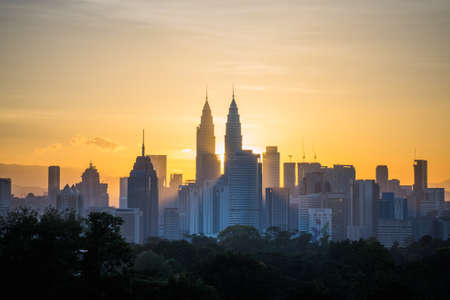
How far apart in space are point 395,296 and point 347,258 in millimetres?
41149

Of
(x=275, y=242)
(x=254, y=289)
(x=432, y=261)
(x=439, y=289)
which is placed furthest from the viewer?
(x=275, y=242)

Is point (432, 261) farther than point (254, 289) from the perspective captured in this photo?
Yes

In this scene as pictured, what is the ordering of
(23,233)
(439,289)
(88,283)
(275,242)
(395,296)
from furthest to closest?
(275,242)
(439,289)
(395,296)
(23,233)
(88,283)

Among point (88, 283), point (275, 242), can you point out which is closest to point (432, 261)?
point (88, 283)

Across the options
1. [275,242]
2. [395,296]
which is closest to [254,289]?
[395,296]

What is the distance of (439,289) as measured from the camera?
80.6 metres

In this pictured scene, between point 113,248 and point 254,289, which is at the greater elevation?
point 113,248

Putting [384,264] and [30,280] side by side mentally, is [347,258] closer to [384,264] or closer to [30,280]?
[384,264]

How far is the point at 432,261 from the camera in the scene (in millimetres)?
93438

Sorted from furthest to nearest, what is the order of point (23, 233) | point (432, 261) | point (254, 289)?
point (432, 261), point (254, 289), point (23, 233)

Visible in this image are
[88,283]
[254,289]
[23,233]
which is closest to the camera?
[88,283]

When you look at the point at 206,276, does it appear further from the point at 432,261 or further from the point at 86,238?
the point at 432,261

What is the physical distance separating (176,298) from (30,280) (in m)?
9.72

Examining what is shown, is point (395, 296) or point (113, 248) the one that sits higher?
point (113, 248)
